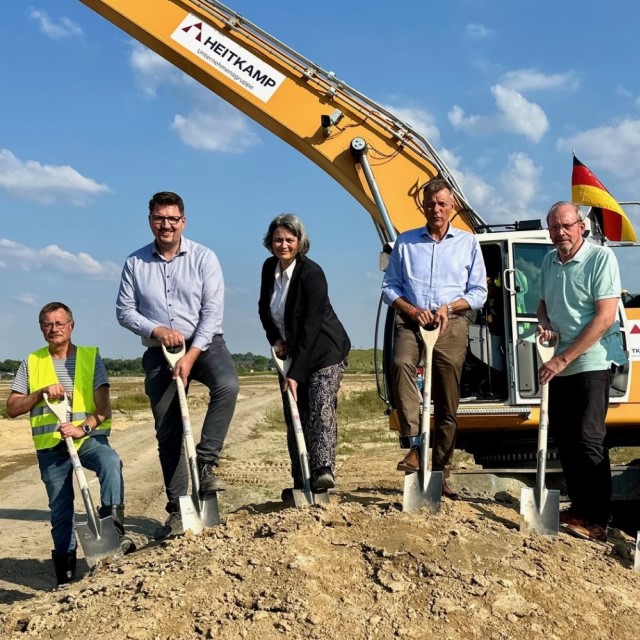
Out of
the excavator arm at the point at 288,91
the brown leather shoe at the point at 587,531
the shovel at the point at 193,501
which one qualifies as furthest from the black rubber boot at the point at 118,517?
the excavator arm at the point at 288,91

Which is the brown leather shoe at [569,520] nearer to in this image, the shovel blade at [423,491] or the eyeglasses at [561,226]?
the shovel blade at [423,491]

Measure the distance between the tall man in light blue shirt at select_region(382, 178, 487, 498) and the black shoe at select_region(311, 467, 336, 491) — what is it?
22.7 inches

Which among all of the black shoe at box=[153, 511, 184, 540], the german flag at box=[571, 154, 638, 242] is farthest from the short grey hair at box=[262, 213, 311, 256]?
the german flag at box=[571, 154, 638, 242]

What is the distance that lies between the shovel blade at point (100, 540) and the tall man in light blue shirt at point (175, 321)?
0.98 feet

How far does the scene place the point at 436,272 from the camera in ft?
17.6

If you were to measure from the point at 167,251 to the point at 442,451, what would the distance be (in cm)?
231

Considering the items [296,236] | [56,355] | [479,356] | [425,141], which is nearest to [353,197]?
[425,141]

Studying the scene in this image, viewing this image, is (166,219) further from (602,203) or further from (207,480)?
(602,203)

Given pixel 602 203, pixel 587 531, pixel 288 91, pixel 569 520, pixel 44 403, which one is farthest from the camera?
pixel 288 91

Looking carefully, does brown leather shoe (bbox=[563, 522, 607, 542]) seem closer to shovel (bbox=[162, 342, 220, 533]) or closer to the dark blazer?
the dark blazer

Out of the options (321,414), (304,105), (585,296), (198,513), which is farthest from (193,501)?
(304,105)

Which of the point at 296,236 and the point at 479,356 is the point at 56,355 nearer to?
the point at 296,236

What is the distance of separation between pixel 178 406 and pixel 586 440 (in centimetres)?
265

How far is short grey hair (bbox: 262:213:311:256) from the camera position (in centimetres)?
539
